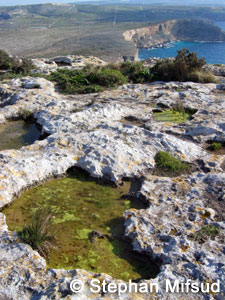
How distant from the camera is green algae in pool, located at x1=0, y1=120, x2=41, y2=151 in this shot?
10352 millimetres

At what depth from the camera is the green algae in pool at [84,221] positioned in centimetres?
550

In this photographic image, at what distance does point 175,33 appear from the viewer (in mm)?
161375

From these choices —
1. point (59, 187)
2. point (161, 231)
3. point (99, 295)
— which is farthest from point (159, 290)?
point (59, 187)

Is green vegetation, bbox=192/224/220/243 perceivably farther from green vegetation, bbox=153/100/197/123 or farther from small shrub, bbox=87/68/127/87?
small shrub, bbox=87/68/127/87

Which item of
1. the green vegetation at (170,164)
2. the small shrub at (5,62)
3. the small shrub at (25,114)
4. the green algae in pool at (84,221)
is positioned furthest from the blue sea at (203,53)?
the green algae in pool at (84,221)

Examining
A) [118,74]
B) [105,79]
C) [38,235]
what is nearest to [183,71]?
[118,74]

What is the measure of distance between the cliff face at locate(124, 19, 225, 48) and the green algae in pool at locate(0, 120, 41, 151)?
12126 centimetres

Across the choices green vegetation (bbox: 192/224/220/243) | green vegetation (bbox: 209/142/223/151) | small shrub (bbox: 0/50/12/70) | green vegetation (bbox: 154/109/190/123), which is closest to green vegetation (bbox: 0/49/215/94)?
small shrub (bbox: 0/50/12/70)

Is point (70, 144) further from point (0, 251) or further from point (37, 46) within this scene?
point (37, 46)

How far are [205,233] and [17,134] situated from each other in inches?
313

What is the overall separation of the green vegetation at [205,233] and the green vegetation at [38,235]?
2.81 meters

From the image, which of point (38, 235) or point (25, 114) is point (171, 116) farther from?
point (38, 235)

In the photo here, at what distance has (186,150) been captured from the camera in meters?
9.27

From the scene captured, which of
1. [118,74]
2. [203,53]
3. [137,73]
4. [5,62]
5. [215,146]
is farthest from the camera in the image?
[203,53]
